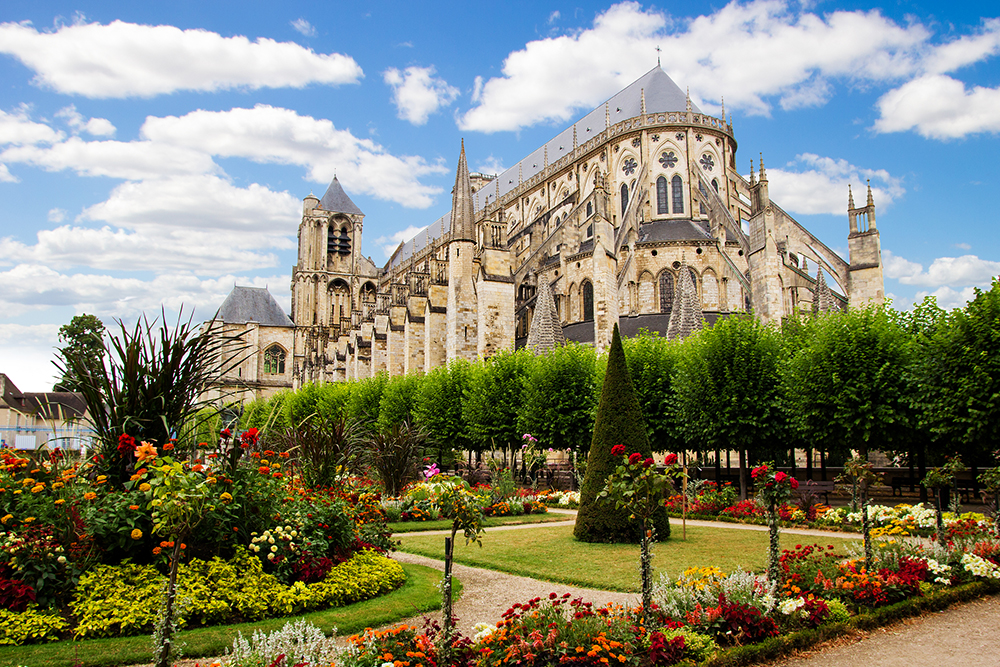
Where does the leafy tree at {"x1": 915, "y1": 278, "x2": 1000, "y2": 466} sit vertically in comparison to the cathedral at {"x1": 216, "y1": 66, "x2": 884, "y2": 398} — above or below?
below

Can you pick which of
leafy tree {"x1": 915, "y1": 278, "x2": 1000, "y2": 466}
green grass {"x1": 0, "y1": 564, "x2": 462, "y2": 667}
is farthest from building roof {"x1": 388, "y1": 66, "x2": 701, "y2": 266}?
green grass {"x1": 0, "y1": 564, "x2": 462, "y2": 667}

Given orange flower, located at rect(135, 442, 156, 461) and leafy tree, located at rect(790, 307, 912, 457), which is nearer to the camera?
orange flower, located at rect(135, 442, 156, 461)

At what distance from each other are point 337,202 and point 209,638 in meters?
66.3

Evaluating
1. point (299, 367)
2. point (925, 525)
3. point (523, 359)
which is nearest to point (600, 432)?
point (925, 525)

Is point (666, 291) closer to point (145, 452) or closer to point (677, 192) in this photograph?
point (677, 192)

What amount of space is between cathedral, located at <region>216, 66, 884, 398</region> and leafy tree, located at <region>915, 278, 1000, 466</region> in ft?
40.0

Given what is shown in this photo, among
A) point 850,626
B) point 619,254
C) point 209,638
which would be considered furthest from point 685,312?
point 209,638

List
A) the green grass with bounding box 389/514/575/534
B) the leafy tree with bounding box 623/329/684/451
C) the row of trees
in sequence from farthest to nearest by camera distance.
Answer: the leafy tree with bounding box 623/329/684/451
the green grass with bounding box 389/514/575/534
the row of trees

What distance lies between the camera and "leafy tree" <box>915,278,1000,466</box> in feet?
45.7

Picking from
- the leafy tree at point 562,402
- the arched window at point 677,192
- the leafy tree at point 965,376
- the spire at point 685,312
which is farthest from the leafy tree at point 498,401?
the arched window at point 677,192

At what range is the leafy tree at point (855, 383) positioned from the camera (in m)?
16.2

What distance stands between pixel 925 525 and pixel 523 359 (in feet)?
51.1

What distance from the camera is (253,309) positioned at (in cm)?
6562

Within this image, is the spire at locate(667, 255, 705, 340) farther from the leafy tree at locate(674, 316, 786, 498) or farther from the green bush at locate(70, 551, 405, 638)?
the green bush at locate(70, 551, 405, 638)
